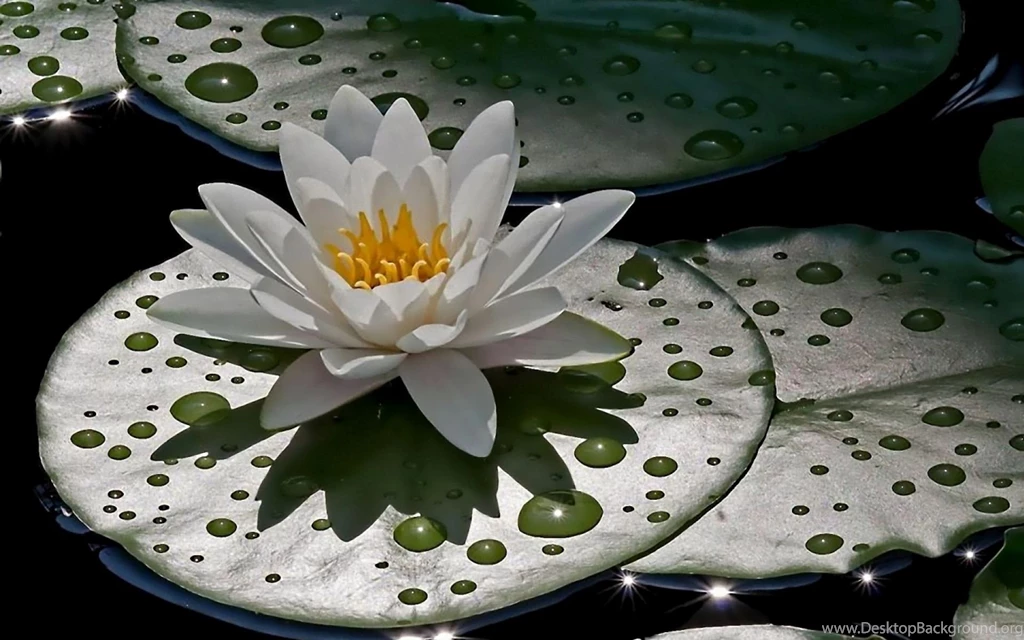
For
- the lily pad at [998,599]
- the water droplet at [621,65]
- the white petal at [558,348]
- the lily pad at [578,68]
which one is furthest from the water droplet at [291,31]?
the lily pad at [998,599]

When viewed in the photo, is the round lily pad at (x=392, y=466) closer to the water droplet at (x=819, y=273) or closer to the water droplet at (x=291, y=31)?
the water droplet at (x=819, y=273)

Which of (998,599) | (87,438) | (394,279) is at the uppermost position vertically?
(394,279)

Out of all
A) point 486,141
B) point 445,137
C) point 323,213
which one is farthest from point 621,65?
point 323,213

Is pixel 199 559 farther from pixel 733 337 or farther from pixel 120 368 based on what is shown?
pixel 733 337

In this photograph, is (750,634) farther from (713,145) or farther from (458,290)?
(713,145)

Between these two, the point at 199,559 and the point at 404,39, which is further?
the point at 404,39

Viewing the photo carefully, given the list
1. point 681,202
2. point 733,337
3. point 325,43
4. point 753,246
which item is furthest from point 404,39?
point 733,337
